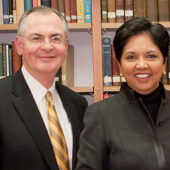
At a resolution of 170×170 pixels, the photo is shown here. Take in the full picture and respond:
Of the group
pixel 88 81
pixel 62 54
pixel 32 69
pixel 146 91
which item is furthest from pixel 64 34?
pixel 88 81

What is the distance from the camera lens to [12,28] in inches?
98.9

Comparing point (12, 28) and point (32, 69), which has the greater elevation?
point (12, 28)

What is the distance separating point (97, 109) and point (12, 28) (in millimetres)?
1425

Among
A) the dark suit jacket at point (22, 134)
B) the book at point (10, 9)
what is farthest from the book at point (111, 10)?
the dark suit jacket at point (22, 134)

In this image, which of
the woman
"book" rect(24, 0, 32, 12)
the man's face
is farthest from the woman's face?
"book" rect(24, 0, 32, 12)

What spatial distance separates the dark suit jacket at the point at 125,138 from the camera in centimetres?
126

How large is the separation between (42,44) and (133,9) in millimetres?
1117

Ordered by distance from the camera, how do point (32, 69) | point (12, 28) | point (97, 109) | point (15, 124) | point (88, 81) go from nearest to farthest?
point (97, 109), point (15, 124), point (32, 69), point (12, 28), point (88, 81)

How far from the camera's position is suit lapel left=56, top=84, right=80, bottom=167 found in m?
1.70

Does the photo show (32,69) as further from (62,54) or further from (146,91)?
Answer: (146,91)

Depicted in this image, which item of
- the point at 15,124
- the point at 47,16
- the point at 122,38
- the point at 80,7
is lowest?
the point at 15,124

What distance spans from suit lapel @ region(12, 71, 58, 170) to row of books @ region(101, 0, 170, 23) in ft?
3.80

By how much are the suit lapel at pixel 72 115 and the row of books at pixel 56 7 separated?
33.3 inches

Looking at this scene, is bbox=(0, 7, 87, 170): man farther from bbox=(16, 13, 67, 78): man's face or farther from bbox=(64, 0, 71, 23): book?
bbox=(64, 0, 71, 23): book
